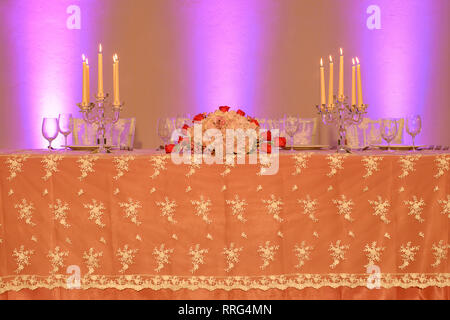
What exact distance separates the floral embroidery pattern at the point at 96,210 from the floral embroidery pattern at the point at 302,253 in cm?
71

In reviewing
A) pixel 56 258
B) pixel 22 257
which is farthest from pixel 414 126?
pixel 22 257

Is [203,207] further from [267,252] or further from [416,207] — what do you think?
[416,207]

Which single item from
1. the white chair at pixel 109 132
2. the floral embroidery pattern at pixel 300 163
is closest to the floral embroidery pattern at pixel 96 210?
the floral embroidery pattern at pixel 300 163

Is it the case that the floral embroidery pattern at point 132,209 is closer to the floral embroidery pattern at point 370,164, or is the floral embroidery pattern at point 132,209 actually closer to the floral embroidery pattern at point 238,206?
the floral embroidery pattern at point 238,206

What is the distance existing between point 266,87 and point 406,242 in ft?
8.49

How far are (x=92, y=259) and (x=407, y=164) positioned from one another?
1.18 m

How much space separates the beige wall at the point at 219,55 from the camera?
407cm

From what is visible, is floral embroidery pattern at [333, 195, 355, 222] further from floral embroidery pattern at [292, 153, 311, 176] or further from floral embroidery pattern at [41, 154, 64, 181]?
floral embroidery pattern at [41, 154, 64, 181]

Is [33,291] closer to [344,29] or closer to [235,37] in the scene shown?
[235,37]

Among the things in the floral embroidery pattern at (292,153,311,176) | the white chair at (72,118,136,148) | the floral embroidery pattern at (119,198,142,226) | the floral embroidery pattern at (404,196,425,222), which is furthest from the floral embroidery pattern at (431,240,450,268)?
the white chair at (72,118,136,148)

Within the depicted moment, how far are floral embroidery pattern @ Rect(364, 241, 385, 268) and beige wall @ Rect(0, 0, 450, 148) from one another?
2.50 meters

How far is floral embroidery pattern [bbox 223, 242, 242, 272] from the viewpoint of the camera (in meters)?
1.73

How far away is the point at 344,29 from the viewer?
4.09 metres
